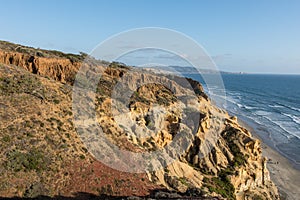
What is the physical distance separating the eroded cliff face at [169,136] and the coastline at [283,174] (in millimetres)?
4059

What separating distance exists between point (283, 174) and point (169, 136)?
23.6 meters

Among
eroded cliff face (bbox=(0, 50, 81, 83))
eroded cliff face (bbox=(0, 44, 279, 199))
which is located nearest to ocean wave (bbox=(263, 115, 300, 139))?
eroded cliff face (bbox=(0, 44, 279, 199))

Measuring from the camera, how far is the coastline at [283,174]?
37378 mm

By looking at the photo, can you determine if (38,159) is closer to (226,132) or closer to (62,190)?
(62,190)

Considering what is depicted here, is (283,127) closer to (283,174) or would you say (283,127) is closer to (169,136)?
(283,174)

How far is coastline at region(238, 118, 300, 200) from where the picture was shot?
3738cm

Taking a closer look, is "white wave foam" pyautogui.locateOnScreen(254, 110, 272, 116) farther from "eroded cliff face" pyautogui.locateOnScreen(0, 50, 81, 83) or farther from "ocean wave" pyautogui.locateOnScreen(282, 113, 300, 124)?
"eroded cliff face" pyautogui.locateOnScreen(0, 50, 81, 83)

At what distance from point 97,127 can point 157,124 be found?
899 cm

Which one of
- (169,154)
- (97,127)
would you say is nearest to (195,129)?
(169,154)

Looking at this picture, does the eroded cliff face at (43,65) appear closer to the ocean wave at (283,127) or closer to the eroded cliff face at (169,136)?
the eroded cliff face at (169,136)

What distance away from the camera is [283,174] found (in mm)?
43438

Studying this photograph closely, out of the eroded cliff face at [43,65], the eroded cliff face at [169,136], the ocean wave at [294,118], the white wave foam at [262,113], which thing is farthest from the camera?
the white wave foam at [262,113]

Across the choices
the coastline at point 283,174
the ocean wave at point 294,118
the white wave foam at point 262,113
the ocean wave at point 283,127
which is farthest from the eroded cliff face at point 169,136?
the white wave foam at point 262,113

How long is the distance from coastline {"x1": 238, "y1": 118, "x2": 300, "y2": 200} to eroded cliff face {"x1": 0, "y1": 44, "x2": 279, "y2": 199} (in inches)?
160
